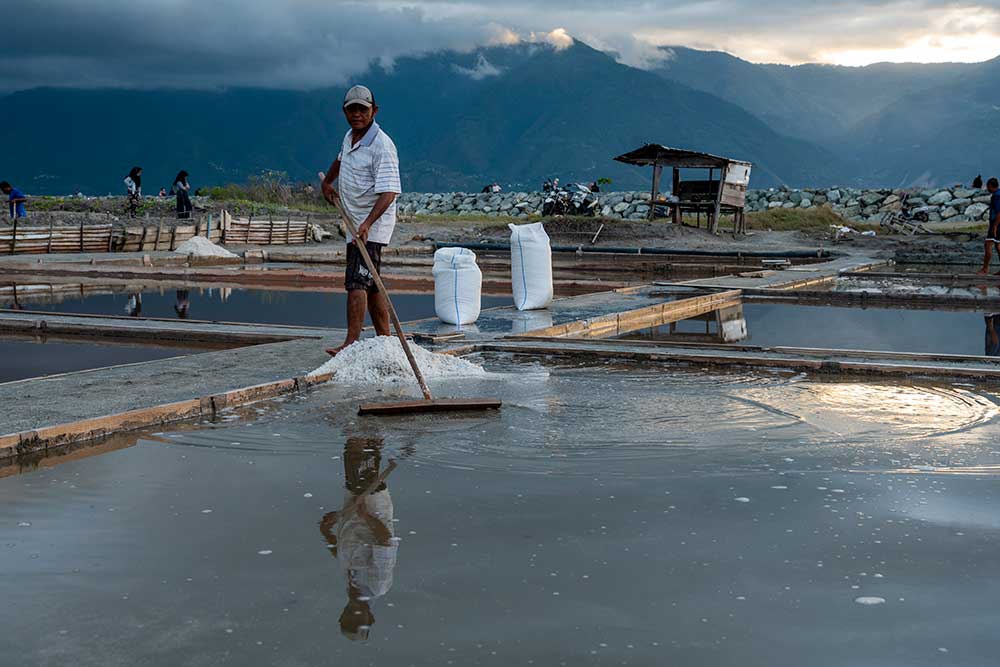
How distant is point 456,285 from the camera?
7246 mm

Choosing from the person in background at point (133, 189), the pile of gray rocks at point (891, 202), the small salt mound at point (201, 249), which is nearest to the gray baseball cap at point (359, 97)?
the small salt mound at point (201, 249)

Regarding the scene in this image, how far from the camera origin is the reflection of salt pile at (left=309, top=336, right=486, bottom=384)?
A: 17.7 feet

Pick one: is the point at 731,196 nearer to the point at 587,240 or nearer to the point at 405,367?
the point at 587,240

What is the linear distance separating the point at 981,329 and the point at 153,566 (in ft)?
27.1

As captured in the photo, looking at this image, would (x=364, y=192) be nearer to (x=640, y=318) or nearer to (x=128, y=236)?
(x=640, y=318)

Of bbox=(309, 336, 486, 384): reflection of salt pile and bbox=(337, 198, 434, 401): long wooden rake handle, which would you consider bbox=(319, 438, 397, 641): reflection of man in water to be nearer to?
bbox=(337, 198, 434, 401): long wooden rake handle

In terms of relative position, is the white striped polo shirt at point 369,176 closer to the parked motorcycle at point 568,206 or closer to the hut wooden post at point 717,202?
the hut wooden post at point 717,202

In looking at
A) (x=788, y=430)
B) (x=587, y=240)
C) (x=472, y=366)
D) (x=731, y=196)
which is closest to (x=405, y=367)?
(x=472, y=366)

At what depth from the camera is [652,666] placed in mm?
2176

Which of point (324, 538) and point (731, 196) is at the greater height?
point (731, 196)

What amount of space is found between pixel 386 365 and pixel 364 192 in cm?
115

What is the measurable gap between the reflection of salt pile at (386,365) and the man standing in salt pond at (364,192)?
0.38 metres

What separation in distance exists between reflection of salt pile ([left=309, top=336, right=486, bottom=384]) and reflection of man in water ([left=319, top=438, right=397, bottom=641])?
1533 mm

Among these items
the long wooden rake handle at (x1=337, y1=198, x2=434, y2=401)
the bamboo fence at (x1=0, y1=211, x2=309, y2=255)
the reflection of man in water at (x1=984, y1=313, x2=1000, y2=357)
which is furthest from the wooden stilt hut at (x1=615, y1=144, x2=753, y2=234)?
the long wooden rake handle at (x1=337, y1=198, x2=434, y2=401)
